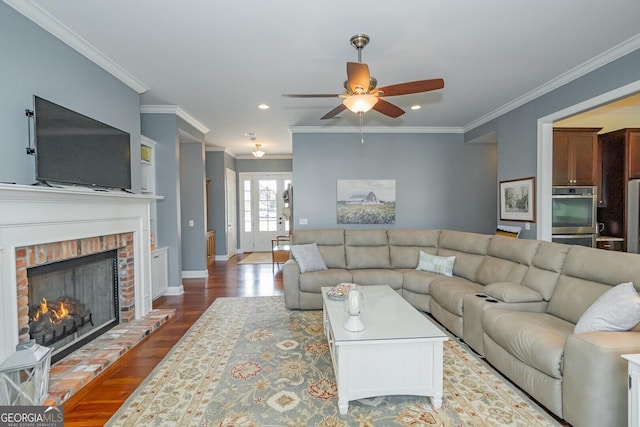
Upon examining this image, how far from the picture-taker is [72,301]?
9.55ft

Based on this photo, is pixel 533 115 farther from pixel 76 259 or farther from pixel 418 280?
pixel 76 259

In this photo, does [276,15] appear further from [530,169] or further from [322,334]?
[530,169]

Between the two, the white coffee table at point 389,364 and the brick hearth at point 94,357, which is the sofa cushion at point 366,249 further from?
the brick hearth at point 94,357

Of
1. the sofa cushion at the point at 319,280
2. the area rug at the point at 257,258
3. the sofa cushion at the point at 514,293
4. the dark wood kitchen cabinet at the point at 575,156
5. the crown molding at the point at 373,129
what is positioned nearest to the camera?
the sofa cushion at the point at 514,293

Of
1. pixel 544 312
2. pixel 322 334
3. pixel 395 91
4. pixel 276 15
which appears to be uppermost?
pixel 276 15

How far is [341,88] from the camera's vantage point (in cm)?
383

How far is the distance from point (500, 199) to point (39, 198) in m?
5.54

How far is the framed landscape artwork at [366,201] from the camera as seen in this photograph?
5.81m

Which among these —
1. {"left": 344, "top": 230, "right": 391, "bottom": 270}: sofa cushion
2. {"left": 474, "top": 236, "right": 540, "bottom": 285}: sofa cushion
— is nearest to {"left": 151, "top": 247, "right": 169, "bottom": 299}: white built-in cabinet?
{"left": 344, "top": 230, "right": 391, "bottom": 270}: sofa cushion

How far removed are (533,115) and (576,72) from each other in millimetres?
805

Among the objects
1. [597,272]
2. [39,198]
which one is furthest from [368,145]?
[39,198]

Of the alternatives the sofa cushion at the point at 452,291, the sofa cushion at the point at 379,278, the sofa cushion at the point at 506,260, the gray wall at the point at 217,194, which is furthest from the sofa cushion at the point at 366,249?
the gray wall at the point at 217,194

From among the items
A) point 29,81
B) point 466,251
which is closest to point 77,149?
point 29,81

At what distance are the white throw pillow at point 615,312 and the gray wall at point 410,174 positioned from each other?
3.96 meters
